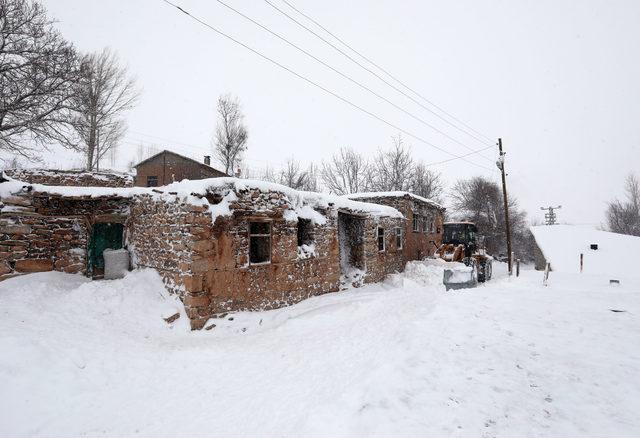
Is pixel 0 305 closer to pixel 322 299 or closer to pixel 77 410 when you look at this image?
pixel 77 410

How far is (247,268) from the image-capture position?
833cm

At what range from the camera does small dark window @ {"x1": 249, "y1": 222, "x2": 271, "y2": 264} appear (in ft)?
29.0

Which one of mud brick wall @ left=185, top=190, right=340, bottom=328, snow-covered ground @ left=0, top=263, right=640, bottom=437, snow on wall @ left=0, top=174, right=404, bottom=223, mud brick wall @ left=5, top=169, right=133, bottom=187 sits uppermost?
mud brick wall @ left=5, top=169, right=133, bottom=187

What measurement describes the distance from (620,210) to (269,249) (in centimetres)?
6685

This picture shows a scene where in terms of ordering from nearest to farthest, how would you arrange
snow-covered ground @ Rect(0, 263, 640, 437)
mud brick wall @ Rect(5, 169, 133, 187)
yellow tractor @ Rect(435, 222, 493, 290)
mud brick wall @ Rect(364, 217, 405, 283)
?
snow-covered ground @ Rect(0, 263, 640, 437) < mud brick wall @ Rect(364, 217, 405, 283) < mud brick wall @ Rect(5, 169, 133, 187) < yellow tractor @ Rect(435, 222, 493, 290)

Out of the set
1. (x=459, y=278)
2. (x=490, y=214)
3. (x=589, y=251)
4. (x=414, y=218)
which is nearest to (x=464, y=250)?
(x=414, y=218)

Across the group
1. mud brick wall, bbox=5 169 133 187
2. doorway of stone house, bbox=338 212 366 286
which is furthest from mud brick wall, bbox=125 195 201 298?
mud brick wall, bbox=5 169 133 187

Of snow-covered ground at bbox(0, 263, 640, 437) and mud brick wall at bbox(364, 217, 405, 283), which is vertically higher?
mud brick wall at bbox(364, 217, 405, 283)

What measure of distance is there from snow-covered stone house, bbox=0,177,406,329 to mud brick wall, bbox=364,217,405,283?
3.95 meters

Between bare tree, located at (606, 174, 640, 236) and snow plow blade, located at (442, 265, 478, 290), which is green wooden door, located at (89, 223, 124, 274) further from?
bare tree, located at (606, 174, 640, 236)

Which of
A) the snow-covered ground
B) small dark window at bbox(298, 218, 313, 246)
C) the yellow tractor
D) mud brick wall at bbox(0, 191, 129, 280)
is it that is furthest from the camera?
the yellow tractor

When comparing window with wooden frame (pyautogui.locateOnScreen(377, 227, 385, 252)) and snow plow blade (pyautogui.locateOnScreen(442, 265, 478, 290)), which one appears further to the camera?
window with wooden frame (pyautogui.locateOnScreen(377, 227, 385, 252))

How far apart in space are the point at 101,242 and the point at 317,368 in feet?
24.3

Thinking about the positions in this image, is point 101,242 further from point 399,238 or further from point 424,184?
point 424,184
